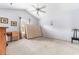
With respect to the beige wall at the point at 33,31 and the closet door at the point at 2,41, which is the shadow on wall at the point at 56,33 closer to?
the beige wall at the point at 33,31

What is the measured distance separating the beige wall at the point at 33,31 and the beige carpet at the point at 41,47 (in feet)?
0.31

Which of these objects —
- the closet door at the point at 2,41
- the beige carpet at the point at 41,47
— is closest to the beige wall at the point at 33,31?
the beige carpet at the point at 41,47

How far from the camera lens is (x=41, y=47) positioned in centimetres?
255

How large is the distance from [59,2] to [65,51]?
3.41 ft

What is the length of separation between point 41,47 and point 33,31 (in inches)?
15.2

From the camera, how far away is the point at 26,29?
254 cm

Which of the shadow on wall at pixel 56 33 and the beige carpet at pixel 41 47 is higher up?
the shadow on wall at pixel 56 33

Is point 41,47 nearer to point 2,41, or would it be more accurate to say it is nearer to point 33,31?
point 33,31

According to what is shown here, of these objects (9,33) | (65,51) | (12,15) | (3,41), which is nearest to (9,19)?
(12,15)

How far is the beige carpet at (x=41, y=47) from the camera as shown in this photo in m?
2.47

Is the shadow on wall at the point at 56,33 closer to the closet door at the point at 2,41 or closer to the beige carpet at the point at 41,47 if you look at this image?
the beige carpet at the point at 41,47

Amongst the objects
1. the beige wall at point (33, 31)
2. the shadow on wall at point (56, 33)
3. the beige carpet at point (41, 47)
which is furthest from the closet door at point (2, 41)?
the shadow on wall at point (56, 33)

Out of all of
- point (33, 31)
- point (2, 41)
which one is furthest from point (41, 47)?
point (2, 41)
